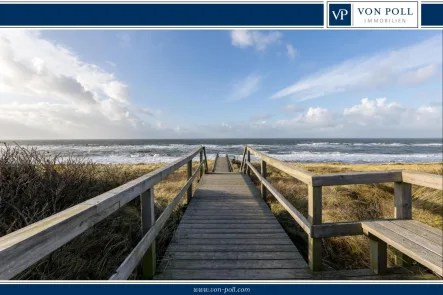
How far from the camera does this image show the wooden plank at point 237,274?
7.27 feet

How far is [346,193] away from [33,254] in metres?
6.57

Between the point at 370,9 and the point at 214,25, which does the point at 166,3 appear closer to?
the point at 214,25

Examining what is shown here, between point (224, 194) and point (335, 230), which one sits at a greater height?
point (335, 230)

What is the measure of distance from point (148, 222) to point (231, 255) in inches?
43.3

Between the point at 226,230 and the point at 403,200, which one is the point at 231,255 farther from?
the point at 403,200

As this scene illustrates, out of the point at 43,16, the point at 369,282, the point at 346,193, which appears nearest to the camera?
the point at 369,282

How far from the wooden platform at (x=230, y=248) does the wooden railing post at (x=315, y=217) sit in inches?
5.3

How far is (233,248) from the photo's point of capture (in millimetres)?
2742

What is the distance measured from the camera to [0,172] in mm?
2992

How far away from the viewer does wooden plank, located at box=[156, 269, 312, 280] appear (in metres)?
2.21

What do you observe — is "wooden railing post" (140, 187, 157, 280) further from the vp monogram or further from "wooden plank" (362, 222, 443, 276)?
the vp monogram

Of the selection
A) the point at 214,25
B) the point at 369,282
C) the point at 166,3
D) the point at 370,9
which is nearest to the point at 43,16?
the point at 166,3

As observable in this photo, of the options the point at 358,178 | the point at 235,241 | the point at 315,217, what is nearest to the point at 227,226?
the point at 235,241

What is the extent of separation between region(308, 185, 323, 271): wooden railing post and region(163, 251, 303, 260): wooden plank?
0.29m
